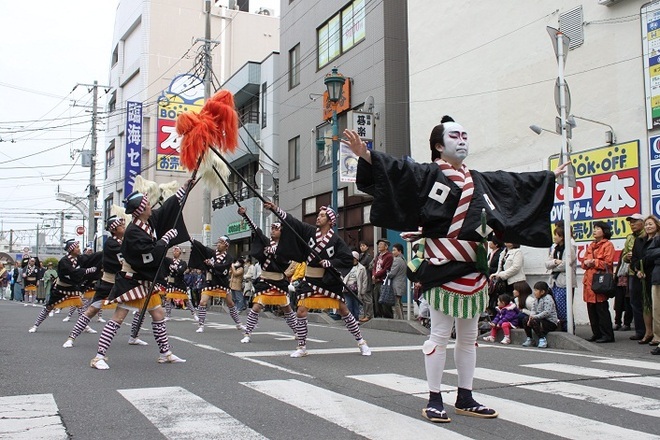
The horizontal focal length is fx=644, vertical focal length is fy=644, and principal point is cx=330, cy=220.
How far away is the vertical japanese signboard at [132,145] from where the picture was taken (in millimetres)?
36469

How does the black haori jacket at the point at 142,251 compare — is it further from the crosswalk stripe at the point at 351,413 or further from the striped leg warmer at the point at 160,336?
the crosswalk stripe at the point at 351,413

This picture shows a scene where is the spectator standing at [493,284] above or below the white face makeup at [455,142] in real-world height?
below

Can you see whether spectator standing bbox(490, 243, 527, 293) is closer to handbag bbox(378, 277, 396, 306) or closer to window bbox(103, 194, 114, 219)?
handbag bbox(378, 277, 396, 306)

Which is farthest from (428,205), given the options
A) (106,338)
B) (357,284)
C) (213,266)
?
(357,284)

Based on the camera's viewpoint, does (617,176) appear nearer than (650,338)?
No

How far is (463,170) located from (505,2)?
440 inches

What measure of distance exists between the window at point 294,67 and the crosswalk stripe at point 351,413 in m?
20.1

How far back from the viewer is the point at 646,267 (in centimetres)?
927

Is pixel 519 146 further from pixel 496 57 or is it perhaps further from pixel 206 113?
pixel 206 113

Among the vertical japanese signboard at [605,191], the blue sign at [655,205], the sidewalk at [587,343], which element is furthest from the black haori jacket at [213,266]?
the blue sign at [655,205]

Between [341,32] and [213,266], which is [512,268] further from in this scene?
[341,32]

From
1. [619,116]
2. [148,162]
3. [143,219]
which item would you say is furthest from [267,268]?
[148,162]

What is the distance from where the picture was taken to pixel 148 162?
42688 millimetres

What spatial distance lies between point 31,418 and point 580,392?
4475 millimetres
